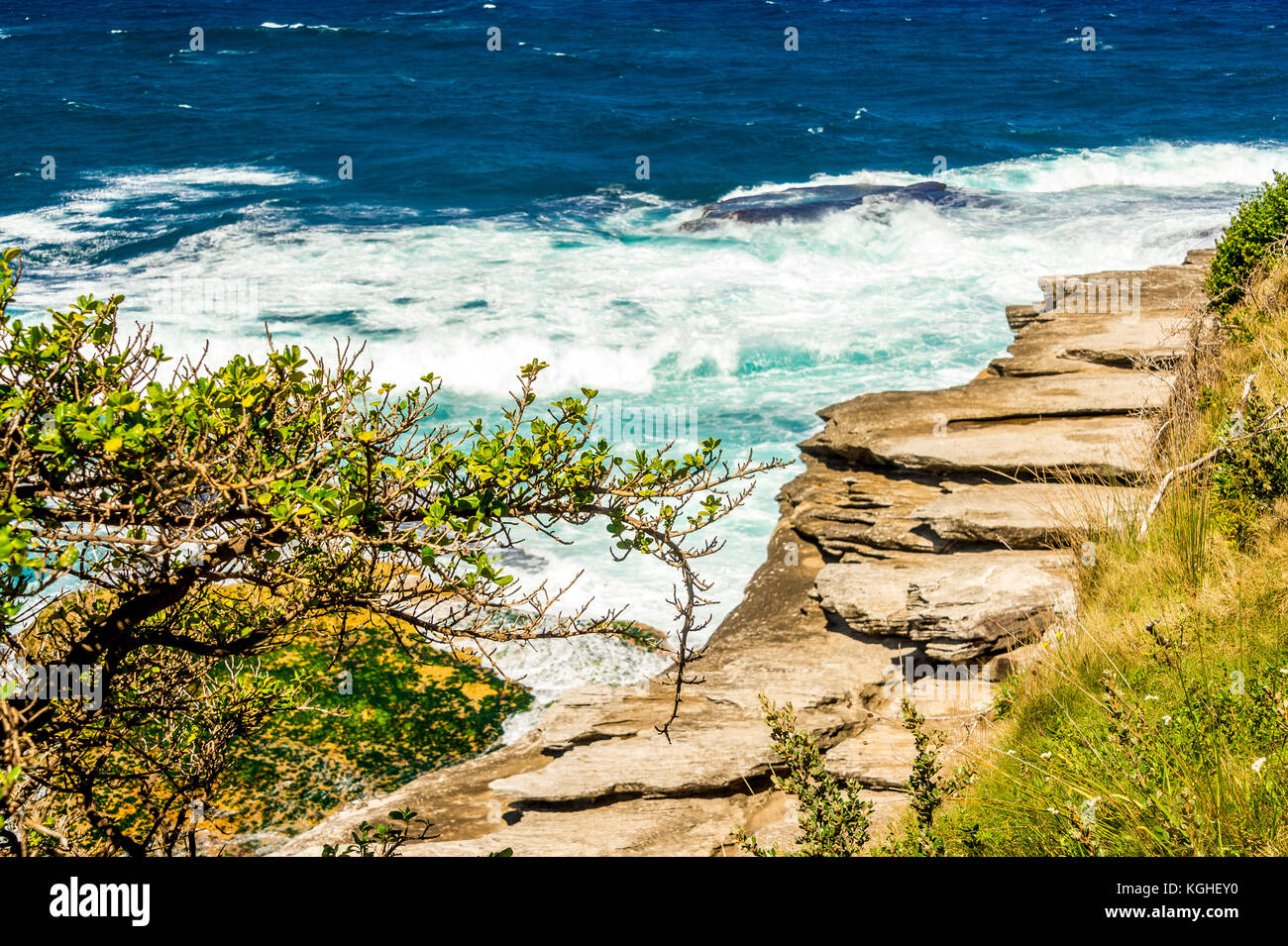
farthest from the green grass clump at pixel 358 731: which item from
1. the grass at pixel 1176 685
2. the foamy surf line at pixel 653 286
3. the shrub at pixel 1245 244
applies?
the shrub at pixel 1245 244

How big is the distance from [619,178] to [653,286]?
10.5m

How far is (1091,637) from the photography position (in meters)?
5.26

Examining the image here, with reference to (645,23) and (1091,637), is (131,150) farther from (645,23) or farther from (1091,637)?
(1091,637)

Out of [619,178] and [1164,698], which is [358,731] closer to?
[1164,698]

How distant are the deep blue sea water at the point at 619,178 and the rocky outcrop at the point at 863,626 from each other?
1.89 metres

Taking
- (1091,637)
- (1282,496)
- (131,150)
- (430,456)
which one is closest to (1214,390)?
(1282,496)

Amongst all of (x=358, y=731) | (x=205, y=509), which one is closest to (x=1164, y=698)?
(x=205, y=509)

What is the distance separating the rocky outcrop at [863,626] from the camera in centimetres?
581

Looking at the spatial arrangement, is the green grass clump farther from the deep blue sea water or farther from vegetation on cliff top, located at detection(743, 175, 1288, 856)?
vegetation on cliff top, located at detection(743, 175, 1288, 856)

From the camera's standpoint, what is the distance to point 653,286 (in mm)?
21047

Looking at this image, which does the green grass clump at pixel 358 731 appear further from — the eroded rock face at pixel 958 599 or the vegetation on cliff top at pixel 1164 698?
the vegetation on cliff top at pixel 1164 698

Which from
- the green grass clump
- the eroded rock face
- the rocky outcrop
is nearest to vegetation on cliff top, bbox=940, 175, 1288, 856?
the eroded rock face

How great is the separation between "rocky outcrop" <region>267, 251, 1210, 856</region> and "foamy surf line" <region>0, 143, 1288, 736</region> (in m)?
1.78
